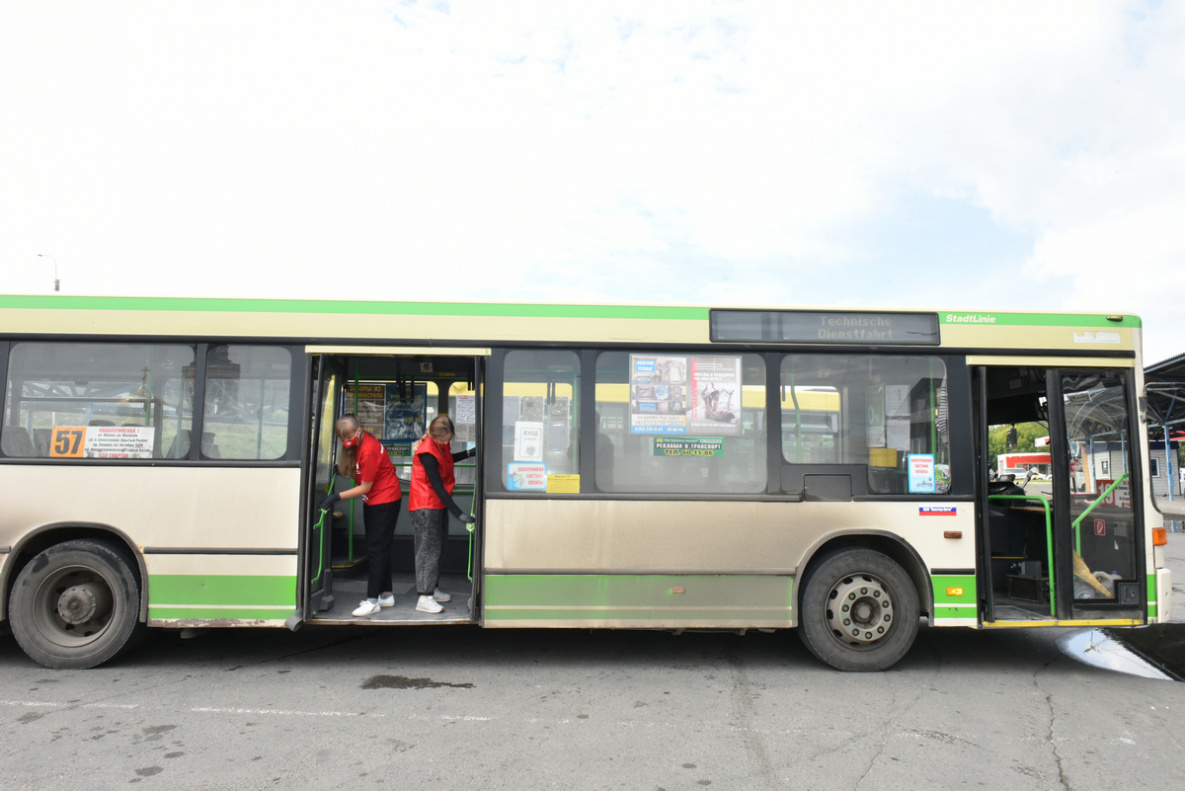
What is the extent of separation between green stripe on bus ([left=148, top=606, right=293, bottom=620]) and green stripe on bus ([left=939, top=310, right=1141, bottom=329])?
18.8 feet

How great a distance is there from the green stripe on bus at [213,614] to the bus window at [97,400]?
118 centimetres

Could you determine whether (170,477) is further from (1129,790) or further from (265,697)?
(1129,790)

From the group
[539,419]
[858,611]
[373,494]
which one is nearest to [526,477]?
[539,419]

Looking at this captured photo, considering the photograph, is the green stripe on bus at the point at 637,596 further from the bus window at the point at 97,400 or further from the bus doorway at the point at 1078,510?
the bus window at the point at 97,400

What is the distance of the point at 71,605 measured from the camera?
18.7ft

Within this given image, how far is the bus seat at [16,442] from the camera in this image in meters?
5.73

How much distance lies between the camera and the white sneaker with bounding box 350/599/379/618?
5.85 m

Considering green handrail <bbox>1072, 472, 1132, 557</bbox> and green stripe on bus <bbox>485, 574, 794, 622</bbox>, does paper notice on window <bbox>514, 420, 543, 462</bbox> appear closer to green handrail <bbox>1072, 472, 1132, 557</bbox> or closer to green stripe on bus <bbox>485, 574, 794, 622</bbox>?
green stripe on bus <bbox>485, 574, 794, 622</bbox>

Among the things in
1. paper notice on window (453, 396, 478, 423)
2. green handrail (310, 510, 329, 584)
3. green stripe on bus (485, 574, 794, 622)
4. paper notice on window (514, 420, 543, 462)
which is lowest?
green stripe on bus (485, 574, 794, 622)

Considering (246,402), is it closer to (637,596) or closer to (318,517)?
(318,517)

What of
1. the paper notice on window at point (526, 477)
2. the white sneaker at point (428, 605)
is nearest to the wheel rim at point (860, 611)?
the paper notice on window at point (526, 477)

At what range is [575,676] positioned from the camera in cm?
562

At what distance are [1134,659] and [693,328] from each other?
4820 mm

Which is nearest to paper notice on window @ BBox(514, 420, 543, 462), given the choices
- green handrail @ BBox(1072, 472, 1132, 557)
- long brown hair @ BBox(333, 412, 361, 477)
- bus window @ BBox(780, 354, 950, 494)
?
long brown hair @ BBox(333, 412, 361, 477)
